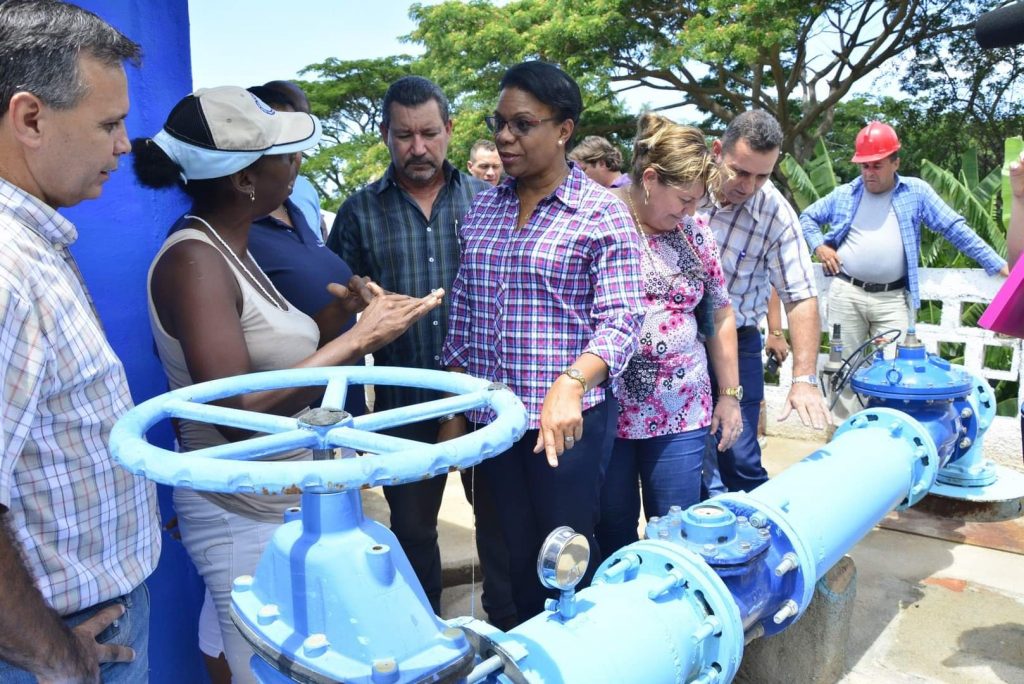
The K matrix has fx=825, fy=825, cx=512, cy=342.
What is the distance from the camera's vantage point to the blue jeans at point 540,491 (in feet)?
6.88

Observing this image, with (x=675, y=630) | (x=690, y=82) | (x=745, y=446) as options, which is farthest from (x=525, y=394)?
(x=690, y=82)

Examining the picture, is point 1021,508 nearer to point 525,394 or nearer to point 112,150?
point 525,394

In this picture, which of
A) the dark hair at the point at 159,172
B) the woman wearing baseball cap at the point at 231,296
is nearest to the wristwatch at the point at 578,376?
the woman wearing baseball cap at the point at 231,296

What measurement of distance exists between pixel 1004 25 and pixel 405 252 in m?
1.63

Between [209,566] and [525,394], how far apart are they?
0.84m

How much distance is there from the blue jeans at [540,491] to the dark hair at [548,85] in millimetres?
770

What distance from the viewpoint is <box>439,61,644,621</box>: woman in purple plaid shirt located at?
2.05m

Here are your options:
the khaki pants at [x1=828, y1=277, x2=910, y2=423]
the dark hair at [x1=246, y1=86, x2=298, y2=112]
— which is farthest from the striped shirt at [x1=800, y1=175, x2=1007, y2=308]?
the dark hair at [x1=246, y1=86, x2=298, y2=112]

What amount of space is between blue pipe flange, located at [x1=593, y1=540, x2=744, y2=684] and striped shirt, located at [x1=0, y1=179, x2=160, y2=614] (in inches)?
34.8

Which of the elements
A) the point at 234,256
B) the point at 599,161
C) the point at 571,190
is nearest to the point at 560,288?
the point at 571,190

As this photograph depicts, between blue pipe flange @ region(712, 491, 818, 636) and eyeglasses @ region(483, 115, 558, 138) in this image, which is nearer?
Answer: blue pipe flange @ region(712, 491, 818, 636)

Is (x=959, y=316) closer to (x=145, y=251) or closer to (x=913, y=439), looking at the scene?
(x=913, y=439)

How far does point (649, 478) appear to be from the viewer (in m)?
2.50

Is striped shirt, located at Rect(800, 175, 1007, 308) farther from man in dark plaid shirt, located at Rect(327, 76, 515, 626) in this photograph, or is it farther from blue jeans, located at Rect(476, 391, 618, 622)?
blue jeans, located at Rect(476, 391, 618, 622)
